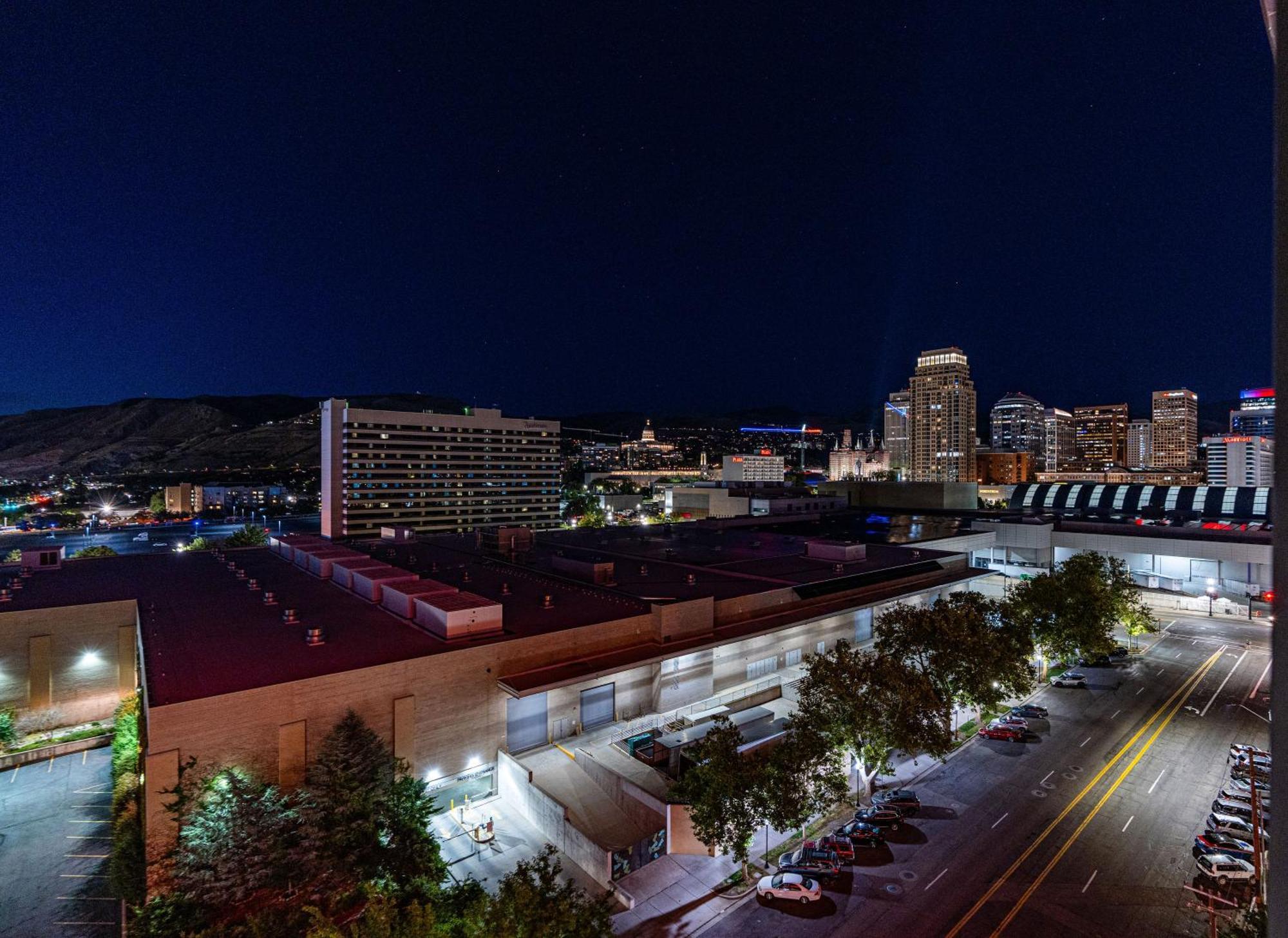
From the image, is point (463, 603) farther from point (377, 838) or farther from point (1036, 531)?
point (1036, 531)

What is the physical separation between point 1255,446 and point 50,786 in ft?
806

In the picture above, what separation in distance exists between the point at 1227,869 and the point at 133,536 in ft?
505

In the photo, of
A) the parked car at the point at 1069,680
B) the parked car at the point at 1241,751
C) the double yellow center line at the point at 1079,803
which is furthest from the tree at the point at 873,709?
the parked car at the point at 1069,680

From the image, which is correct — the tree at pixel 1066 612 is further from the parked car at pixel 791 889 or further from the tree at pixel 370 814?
the tree at pixel 370 814

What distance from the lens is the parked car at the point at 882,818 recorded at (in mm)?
25172

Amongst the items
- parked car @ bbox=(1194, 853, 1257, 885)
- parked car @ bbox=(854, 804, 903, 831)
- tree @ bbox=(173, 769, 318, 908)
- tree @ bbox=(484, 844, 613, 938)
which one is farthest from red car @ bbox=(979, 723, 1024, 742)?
tree @ bbox=(173, 769, 318, 908)

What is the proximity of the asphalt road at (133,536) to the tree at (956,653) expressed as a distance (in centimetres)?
10245

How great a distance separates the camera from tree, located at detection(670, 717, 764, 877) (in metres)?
21.4

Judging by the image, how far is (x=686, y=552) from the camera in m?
53.6

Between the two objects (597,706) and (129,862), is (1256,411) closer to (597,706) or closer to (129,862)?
(597,706)

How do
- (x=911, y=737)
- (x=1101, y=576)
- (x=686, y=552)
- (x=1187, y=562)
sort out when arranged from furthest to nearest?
(x=1187, y=562) → (x=686, y=552) → (x=1101, y=576) → (x=911, y=737)

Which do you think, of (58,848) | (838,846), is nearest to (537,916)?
(838,846)

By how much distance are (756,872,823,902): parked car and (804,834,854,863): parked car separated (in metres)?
2.06

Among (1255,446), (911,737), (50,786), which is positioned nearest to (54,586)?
(50,786)
